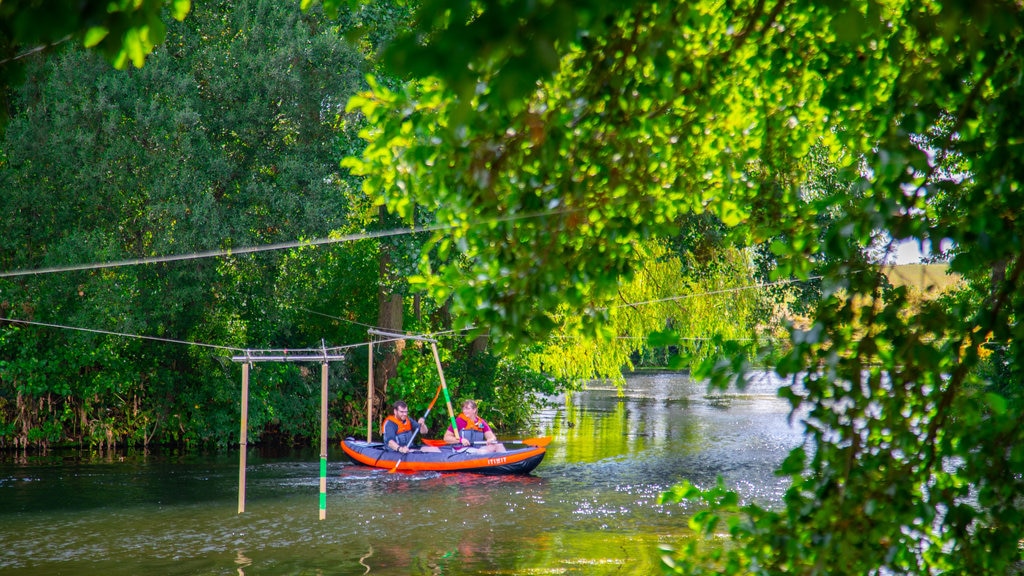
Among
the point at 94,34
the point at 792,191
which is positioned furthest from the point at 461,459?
the point at 94,34

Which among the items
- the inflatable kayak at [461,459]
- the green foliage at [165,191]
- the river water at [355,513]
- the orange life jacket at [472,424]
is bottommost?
the river water at [355,513]

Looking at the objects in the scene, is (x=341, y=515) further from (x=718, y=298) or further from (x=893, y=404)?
(x=893, y=404)

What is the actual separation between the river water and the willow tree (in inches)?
270

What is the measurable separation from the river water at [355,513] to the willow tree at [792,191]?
6.85 m

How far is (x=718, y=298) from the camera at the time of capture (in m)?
22.1

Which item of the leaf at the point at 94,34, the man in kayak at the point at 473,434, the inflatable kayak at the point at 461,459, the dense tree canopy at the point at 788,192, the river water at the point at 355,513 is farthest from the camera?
the man in kayak at the point at 473,434

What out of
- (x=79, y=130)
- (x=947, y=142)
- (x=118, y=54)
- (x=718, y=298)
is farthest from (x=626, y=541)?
(x=79, y=130)

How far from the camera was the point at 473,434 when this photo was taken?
21.4m

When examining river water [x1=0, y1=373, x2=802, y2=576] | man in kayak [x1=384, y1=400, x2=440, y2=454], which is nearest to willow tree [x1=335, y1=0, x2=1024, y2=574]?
river water [x1=0, y1=373, x2=802, y2=576]

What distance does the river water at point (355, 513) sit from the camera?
41.5 ft

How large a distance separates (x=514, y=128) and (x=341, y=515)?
1276 cm

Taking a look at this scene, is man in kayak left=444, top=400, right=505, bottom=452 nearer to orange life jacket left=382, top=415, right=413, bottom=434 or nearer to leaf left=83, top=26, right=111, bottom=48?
orange life jacket left=382, top=415, right=413, bottom=434

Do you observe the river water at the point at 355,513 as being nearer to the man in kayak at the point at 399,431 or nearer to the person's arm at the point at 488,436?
the man in kayak at the point at 399,431

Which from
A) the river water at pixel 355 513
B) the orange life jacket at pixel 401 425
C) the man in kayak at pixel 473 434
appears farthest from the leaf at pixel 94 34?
the orange life jacket at pixel 401 425
